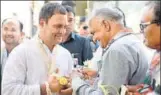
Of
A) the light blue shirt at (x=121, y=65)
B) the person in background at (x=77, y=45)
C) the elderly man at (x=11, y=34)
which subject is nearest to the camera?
the light blue shirt at (x=121, y=65)

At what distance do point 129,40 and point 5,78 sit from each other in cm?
86

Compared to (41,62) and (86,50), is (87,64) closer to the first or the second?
(41,62)

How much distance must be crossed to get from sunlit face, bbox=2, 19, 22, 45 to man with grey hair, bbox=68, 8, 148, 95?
158cm

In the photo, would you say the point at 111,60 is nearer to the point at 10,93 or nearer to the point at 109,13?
the point at 109,13

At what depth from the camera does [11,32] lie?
3443mm

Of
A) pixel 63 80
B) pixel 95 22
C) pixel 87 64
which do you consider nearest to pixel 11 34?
pixel 87 64

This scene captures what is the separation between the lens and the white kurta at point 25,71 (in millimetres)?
2057

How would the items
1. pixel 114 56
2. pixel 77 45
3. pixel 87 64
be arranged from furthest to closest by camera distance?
pixel 77 45, pixel 87 64, pixel 114 56

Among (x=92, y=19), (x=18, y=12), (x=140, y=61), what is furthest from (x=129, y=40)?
(x=18, y=12)

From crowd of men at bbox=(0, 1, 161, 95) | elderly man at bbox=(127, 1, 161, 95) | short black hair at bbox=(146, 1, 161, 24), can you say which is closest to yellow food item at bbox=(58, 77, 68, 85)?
crowd of men at bbox=(0, 1, 161, 95)

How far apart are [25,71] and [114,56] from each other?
658 millimetres

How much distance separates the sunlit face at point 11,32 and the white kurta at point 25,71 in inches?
50.1

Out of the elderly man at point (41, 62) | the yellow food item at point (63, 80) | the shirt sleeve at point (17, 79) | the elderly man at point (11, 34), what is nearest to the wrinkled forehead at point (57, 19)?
the elderly man at point (41, 62)

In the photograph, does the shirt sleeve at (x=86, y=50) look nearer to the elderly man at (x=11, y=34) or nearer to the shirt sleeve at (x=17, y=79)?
the elderly man at (x=11, y=34)
